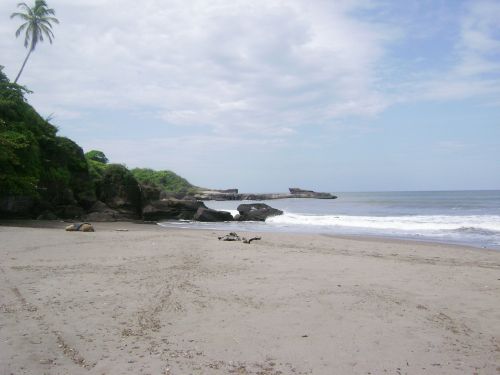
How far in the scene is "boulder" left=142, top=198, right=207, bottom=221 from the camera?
32281 mm

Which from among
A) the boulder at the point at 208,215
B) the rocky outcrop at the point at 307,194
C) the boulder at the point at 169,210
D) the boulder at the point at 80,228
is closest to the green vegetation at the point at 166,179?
the rocky outcrop at the point at 307,194

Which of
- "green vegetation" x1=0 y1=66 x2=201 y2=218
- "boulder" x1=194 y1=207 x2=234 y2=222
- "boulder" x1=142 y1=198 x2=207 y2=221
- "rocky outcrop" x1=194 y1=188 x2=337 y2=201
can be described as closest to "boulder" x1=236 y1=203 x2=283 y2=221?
"boulder" x1=194 y1=207 x2=234 y2=222

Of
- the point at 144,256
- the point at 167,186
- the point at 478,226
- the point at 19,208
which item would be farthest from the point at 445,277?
the point at 167,186

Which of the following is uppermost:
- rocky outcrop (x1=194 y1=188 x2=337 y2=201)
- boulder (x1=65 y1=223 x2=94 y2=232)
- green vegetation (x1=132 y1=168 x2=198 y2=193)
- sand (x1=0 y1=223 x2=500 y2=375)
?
green vegetation (x1=132 y1=168 x2=198 y2=193)

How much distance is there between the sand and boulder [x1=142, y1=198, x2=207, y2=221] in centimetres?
2123

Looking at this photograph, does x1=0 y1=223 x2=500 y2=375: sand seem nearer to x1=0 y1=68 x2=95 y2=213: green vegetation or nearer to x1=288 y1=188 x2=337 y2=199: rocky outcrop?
x1=0 y1=68 x2=95 y2=213: green vegetation

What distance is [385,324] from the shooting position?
583cm

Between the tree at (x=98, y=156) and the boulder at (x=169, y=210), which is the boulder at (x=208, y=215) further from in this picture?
the tree at (x=98, y=156)

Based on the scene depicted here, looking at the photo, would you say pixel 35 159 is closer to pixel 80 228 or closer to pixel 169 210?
pixel 80 228

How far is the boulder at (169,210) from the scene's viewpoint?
106 feet

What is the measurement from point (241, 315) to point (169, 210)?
2881 cm

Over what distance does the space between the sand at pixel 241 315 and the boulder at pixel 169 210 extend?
2123 cm

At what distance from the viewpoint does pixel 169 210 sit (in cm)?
3419

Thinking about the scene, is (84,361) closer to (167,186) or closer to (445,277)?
(445,277)
